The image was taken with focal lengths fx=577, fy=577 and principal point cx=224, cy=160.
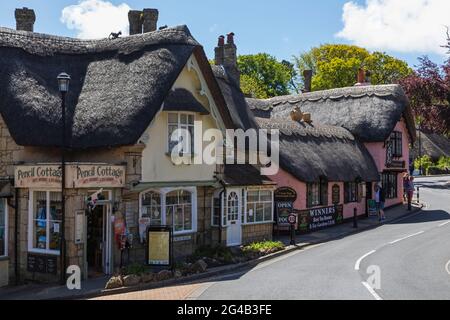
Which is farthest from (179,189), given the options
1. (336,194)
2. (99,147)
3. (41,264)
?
(336,194)

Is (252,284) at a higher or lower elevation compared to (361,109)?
lower

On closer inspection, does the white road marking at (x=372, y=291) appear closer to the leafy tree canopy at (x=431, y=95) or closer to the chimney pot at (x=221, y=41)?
the chimney pot at (x=221, y=41)

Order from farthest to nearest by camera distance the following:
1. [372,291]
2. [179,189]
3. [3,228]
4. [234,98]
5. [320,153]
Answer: [320,153] → [234,98] → [179,189] → [3,228] → [372,291]

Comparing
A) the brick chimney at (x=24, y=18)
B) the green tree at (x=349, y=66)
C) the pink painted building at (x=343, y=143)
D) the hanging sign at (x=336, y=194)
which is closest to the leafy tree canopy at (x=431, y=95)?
the pink painted building at (x=343, y=143)

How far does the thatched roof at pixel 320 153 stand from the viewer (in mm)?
28962

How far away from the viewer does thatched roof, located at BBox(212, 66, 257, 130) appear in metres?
26.5

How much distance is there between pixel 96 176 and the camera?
17.6 metres

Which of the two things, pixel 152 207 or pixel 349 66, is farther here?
pixel 349 66

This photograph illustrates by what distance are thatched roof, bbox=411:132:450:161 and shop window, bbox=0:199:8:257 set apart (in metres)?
59.8

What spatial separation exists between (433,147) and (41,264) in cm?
6638

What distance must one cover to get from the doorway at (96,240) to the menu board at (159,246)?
1532 millimetres

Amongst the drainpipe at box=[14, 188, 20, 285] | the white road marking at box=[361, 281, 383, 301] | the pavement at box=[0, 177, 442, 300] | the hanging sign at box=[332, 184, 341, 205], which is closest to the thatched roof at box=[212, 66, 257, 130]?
the hanging sign at box=[332, 184, 341, 205]

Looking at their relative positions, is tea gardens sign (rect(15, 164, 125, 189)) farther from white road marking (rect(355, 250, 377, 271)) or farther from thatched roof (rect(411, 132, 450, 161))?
thatched roof (rect(411, 132, 450, 161))

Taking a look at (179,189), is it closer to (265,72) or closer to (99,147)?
(99,147)
